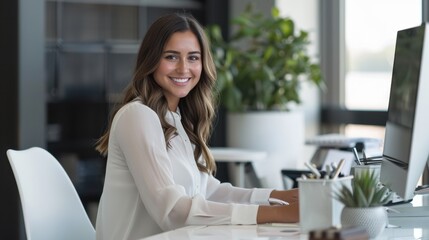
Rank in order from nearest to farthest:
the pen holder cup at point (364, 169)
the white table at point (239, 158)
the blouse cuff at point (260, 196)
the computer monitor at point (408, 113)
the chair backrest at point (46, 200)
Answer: the computer monitor at point (408, 113)
the pen holder cup at point (364, 169)
the chair backrest at point (46, 200)
the blouse cuff at point (260, 196)
the white table at point (239, 158)

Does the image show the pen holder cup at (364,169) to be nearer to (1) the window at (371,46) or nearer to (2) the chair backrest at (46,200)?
(2) the chair backrest at (46,200)

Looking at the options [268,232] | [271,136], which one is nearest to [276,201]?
[268,232]

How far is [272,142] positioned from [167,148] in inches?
131

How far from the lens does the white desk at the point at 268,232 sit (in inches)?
81.9

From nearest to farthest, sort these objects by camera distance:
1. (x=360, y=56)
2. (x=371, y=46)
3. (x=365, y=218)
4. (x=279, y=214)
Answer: (x=365, y=218), (x=279, y=214), (x=371, y=46), (x=360, y=56)

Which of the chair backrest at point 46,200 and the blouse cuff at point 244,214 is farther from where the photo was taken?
the chair backrest at point 46,200

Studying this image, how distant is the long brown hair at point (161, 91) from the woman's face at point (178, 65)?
19 millimetres

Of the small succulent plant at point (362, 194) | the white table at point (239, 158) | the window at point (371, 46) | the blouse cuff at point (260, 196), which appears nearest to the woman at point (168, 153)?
the blouse cuff at point (260, 196)

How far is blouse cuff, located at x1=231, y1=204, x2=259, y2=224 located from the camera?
7.48ft

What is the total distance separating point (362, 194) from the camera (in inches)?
78.1

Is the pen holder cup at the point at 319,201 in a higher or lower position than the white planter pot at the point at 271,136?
higher

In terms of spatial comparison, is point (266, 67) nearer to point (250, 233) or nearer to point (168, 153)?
point (168, 153)

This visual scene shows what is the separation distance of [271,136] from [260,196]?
10.5 feet

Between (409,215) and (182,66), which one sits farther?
(182,66)
